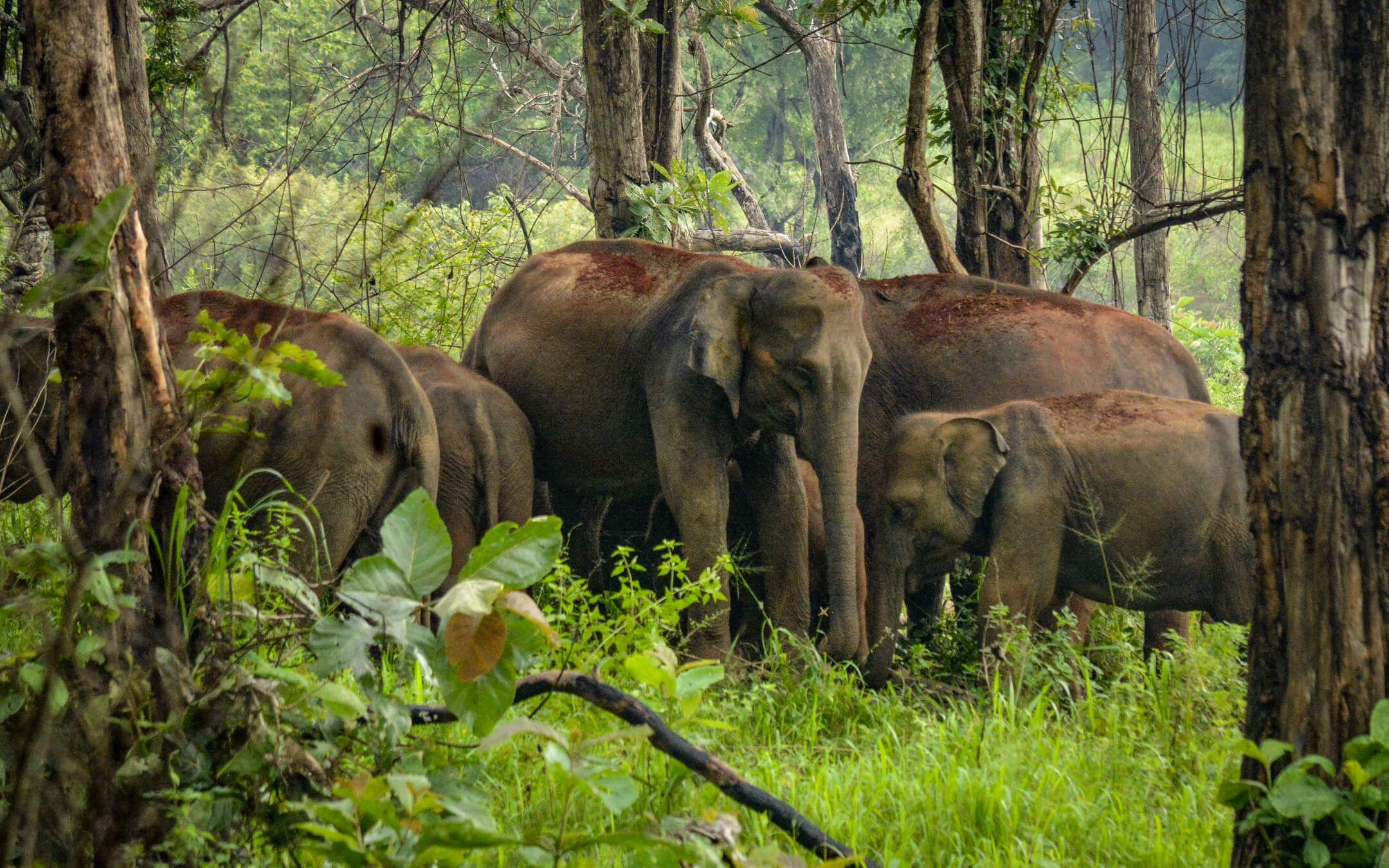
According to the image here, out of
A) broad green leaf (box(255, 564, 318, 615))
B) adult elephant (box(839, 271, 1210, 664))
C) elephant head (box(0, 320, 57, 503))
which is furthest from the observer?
adult elephant (box(839, 271, 1210, 664))

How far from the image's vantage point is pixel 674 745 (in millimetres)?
2426

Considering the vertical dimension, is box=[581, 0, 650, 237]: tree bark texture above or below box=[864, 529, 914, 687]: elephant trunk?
above

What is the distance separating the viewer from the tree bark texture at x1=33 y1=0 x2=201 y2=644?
232 centimetres

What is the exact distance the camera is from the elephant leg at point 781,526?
580cm

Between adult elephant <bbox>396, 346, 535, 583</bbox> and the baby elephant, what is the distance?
5.29ft

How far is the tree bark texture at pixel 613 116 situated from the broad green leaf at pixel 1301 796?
5430mm

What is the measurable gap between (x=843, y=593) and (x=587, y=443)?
162 cm

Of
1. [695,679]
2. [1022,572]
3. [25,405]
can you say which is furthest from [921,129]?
[695,679]

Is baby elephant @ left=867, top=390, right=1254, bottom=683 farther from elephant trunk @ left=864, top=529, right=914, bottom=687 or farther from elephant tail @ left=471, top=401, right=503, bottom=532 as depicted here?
elephant tail @ left=471, top=401, right=503, bottom=532

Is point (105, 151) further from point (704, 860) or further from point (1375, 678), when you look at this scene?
point (1375, 678)

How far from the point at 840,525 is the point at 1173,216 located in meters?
2.66

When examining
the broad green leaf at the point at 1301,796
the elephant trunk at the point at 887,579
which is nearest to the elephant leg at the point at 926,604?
the elephant trunk at the point at 887,579

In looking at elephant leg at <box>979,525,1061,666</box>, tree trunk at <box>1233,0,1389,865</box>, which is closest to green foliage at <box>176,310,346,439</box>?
tree trunk at <box>1233,0,1389,865</box>

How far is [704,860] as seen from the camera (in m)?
2.03
